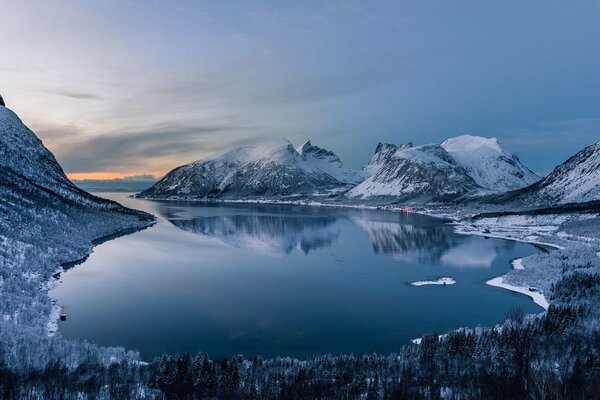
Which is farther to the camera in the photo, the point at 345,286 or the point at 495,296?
the point at 345,286

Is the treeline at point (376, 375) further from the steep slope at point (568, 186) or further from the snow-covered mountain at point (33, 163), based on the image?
the steep slope at point (568, 186)

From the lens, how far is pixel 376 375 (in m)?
21.0

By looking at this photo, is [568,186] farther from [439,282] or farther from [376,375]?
[376,375]

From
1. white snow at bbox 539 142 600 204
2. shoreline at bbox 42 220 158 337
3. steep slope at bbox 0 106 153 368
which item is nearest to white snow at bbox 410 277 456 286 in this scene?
steep slope at bbox 0 106 153 368

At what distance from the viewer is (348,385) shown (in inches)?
836

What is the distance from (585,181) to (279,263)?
452 feet

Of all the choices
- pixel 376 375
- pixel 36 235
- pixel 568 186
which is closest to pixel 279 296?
pixel 376 375

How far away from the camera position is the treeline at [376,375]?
19.6 metres

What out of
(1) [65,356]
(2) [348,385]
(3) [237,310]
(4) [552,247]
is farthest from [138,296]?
(4) [552,247]

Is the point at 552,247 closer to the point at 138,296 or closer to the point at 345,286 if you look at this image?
the point at 345,286

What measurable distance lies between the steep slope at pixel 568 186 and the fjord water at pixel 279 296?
284ft

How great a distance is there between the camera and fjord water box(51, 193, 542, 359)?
→ 31.4 meters

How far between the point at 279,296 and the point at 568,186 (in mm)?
155584

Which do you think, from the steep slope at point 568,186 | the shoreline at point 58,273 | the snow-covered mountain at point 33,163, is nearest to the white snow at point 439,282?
the shoreline at point 58,273
